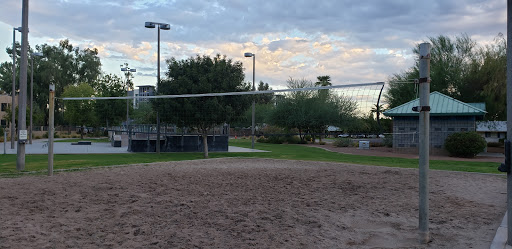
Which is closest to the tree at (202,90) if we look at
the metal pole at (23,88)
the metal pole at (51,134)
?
the metal pole at (23,88)

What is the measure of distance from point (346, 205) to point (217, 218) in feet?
7.81

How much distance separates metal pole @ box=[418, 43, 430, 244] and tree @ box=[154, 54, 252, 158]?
12942 mm

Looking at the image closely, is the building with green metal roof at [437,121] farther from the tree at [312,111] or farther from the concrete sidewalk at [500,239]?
the concrete sidewalk at [500,239]

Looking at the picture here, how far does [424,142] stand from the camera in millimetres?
5129

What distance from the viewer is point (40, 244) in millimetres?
4520

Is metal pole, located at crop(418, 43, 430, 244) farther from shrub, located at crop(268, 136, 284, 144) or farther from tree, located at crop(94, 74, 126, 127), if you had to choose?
tree, located at crop(94, 74, 126, 127)

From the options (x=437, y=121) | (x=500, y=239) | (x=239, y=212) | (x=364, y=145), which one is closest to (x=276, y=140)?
(x=364, y=145)

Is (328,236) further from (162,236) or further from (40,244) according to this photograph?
(40,244)

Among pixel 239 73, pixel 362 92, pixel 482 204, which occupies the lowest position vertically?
pixel 482 204

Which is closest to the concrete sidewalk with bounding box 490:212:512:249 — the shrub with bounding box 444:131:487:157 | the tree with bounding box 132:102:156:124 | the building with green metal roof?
the shrub with bounding box 444:131:487:157

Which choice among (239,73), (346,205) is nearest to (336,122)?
(239,73)

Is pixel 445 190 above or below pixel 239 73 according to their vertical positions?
below

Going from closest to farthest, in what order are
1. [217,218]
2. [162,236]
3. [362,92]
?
1. [162,236]
2. [217,218]
3. [362,92]

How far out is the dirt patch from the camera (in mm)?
4840
